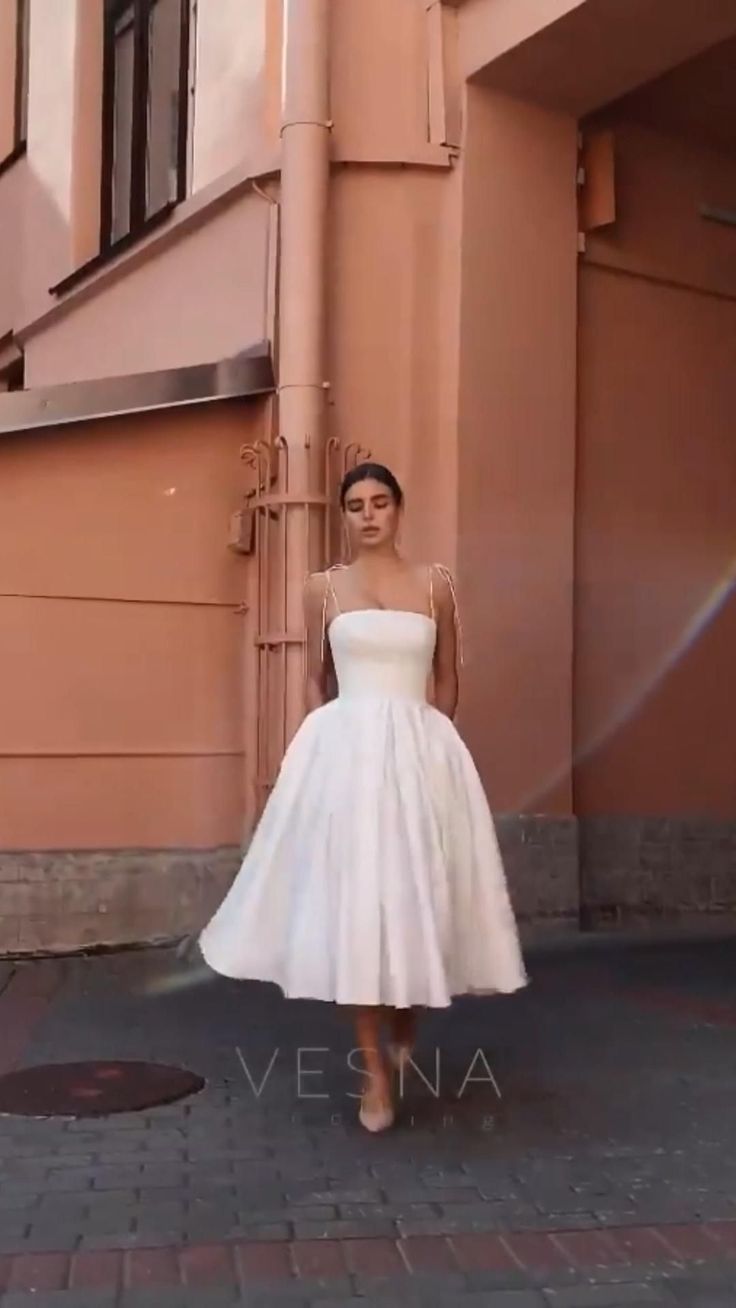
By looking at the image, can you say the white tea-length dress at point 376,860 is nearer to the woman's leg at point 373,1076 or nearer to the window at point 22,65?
the woman's leg at point 373,1076

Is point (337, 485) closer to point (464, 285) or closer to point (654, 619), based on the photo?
point (464, 285)

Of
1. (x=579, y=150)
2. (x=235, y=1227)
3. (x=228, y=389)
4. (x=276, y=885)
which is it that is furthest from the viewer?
(x=579, y=150)

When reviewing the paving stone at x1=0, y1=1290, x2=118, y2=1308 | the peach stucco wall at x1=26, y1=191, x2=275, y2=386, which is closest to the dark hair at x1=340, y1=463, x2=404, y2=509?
the paving stone at x1=0, y1=1290, x2=118, y2=1308

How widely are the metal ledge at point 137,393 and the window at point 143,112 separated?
72.0 inches

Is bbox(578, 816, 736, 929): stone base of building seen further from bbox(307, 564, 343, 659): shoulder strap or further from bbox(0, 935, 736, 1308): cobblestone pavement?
bbox(307, 564, 343, 659): shoulder strap

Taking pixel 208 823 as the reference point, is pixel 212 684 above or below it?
above

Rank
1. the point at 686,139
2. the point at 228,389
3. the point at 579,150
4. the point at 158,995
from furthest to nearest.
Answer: the point at 686,139
the point at 579,150
the point at 228,389
the point at 158,995

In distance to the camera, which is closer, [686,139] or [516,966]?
[516,966]

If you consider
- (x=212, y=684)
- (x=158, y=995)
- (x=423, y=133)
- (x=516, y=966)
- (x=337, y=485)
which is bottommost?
(x=158, y=995)

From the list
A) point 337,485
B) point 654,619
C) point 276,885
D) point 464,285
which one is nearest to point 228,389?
point 337,485

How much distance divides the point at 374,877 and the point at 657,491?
507 cm

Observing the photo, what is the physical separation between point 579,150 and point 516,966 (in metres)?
5.38

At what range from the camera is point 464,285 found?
25.6 feet

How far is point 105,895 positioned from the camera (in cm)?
746
